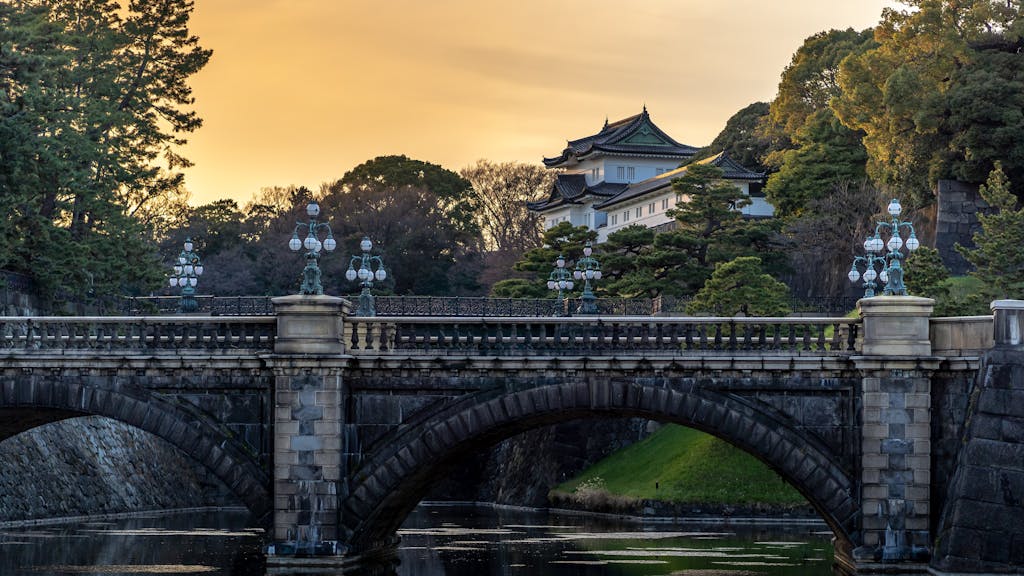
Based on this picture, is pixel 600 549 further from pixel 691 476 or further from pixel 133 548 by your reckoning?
pixel 691 476

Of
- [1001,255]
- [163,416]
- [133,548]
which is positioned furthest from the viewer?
[1001,255]

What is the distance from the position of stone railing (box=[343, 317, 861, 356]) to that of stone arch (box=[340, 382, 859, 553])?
1003 mm

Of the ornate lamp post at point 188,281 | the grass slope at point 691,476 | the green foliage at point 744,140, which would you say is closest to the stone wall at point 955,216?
the grass slope at point 691,476

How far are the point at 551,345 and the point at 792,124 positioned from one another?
71.4 meters

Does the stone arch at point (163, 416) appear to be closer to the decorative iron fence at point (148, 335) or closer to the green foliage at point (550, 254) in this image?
the decorative iron fence at point (148, 335)

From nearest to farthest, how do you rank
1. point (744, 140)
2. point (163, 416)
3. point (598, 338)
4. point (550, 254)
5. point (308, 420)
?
point (308, 420) → point (598, 338) → point (163, 416) → point (550, 254) → point (744, 140)

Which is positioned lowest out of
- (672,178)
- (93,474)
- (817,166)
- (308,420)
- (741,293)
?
(93,474)

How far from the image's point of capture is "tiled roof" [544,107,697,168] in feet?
433

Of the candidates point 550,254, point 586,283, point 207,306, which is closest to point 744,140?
point 550,254

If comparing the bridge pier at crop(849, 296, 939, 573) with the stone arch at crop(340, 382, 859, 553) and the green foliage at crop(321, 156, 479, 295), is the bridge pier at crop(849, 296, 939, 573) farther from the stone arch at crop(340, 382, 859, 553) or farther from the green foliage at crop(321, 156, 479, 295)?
the green foliage at crop(321, 156, 479, 295)

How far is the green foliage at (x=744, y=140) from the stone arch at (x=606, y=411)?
7397 centimetres

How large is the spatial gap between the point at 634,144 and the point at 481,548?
82.0 meters

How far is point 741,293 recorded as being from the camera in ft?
247

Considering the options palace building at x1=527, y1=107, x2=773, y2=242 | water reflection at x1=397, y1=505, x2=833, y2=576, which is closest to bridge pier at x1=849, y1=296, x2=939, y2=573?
water reflection at x1=397, y1=505, x2=833, y2=576
